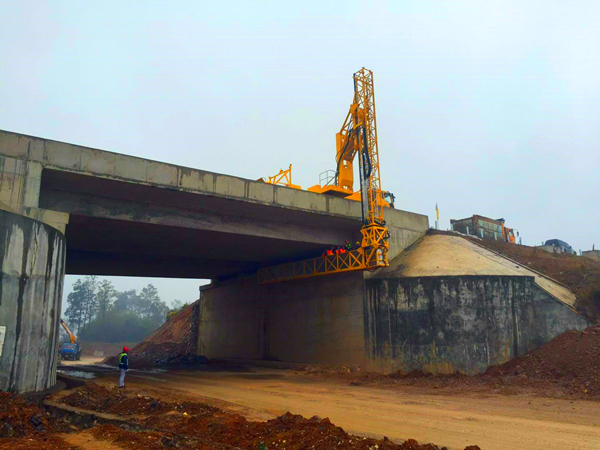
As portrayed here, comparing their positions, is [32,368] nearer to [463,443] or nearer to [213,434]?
[213,434]

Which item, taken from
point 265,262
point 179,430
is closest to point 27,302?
point 179,430

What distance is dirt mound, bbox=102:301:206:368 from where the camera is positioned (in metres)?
42.7

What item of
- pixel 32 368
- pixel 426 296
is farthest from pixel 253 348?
pixel 32 368

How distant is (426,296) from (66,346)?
47627 mm

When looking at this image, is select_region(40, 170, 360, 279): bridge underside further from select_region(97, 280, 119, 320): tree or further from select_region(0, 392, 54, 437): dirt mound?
select_region(97, 280, 119, 320): tree

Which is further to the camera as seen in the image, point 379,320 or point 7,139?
point 379,320

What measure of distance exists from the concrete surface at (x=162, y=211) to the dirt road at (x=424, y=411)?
807cm

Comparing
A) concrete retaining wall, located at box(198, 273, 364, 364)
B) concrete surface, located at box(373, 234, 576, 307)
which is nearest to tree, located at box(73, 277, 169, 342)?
concrete retaining wall, located at box(198, 273, 364, 364)

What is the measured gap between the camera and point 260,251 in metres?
32.1

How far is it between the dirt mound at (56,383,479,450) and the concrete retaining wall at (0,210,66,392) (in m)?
3.12

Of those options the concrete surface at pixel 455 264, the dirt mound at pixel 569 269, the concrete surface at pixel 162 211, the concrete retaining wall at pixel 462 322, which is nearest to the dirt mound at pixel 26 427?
the concrete surface at pixel 162 211

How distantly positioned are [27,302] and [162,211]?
32.3ft

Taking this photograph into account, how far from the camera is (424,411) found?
1457 centimetres

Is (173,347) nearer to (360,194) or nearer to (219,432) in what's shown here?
(360,194)
